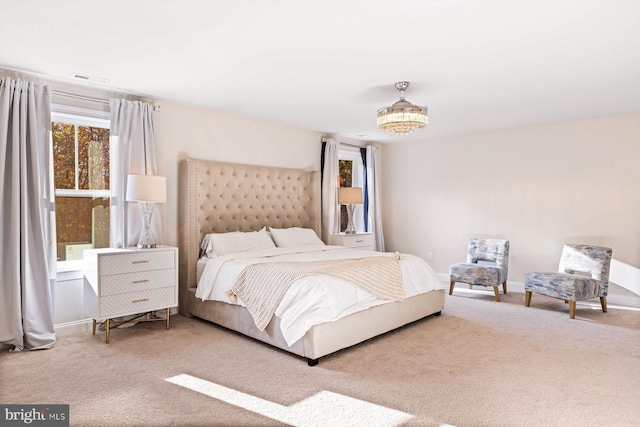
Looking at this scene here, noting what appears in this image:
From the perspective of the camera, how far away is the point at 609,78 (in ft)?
11.4

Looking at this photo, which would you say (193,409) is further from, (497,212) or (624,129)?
(624,129)

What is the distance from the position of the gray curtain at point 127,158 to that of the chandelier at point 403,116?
2.38m

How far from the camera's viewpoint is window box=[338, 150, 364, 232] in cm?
661

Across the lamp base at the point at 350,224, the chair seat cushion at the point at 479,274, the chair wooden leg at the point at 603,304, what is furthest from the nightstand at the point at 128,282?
the chair wooden leg at the point at 603,304

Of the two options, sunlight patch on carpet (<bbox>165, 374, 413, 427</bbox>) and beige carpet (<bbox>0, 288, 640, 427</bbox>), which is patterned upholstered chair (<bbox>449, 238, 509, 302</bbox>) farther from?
sunlight patch on carpet (<bbox>165, 374, 413, 427</bbox>)

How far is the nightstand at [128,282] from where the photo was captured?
344 cm

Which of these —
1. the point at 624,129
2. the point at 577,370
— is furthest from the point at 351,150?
the point at 577,370

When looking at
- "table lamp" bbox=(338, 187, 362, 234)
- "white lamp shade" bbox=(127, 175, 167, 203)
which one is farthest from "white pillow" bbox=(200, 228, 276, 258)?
"table lamp" bbox=(338, 187, 362, 234)

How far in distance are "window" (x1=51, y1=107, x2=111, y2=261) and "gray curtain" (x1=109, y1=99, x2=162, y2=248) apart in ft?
0.52

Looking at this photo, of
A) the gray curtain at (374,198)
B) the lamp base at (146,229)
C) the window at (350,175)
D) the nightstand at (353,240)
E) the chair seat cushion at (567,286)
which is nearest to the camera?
the lamp base at (146,229)

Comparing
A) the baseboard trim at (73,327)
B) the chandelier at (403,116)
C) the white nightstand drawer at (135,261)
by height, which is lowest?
the baseboard trim at (73,327)

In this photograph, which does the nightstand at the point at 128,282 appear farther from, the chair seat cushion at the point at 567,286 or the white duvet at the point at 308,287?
the chair seat cushion at the point at 567,286

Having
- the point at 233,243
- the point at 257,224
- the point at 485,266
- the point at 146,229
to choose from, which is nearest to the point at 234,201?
the point at 257,224

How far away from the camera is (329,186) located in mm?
6066
